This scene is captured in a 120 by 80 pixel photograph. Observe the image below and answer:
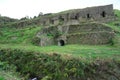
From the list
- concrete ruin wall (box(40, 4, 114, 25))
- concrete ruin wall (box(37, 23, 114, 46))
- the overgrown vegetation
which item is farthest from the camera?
concrete ruin wall (box(40, 4, 114, 25))

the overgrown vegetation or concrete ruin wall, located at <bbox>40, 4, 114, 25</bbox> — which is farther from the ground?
concrete ruin wall, located at <bbox>40, 4, 114, 25</bbox>

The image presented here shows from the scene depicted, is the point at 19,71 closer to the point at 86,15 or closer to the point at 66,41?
the point at 66,41

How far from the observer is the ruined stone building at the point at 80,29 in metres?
27.3

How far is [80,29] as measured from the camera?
30.7 metres

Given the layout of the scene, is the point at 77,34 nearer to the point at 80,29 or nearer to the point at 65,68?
the point at 80,29

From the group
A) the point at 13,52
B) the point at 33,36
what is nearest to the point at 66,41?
the point at 33,36

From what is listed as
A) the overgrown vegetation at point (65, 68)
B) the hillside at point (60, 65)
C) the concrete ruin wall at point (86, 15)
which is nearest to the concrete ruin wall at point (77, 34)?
the concrete ruin wall at point (86, 15)

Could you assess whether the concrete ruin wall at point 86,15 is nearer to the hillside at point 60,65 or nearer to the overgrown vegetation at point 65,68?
the hillside at point 60,65

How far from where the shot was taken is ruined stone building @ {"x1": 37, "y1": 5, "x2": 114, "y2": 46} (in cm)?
2730

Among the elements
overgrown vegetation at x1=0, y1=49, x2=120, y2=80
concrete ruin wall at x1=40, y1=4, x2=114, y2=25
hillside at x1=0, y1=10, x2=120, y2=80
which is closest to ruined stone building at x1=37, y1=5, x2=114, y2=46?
concrete ruin wall at x1=40, y1=4, x2=114, y2=25

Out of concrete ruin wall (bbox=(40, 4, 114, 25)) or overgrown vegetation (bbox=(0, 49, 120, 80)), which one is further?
concrete ruin wall (bbox=(40, 4, 114, 25))

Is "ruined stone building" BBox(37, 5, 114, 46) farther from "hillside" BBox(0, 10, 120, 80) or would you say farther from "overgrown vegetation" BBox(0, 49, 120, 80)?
"overgrown vegetation" BBox(0, 49, 120, 80)

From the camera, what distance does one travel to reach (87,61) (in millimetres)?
16781

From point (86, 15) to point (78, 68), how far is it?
2168 cm
